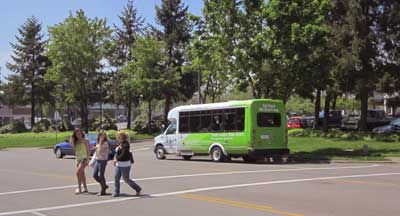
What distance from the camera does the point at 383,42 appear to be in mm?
38281

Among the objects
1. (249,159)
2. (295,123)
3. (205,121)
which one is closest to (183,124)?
(205,121)

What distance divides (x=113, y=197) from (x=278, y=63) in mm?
19658

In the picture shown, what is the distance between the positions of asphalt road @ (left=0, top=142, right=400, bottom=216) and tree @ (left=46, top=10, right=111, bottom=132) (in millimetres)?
37230

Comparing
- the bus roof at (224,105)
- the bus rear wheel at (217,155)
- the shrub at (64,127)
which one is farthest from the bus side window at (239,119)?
the shrub at (64,127)

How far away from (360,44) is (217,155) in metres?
14.2

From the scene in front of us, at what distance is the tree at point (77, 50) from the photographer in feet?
184

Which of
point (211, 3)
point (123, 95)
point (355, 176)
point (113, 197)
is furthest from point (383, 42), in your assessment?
point (123, 95)

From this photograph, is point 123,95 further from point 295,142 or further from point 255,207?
point 255,207

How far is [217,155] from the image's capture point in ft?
92.6

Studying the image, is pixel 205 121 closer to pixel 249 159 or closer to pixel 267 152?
pixel 249 159

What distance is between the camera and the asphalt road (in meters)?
11.5

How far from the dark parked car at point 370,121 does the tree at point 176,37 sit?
18876 mm

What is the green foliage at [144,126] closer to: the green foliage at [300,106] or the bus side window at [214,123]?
the bus side window at [214,123]

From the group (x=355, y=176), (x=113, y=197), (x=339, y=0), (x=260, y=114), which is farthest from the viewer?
(x=339, y=0)
